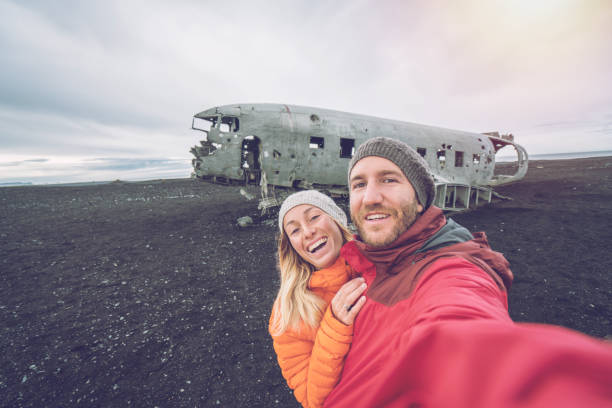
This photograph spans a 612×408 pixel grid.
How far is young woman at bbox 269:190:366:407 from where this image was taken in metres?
1.71

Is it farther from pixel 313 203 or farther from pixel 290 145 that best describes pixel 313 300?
pixel 290 145

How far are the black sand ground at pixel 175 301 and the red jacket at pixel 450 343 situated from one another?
283 centimetres

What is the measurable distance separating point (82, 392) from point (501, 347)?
5574 mm

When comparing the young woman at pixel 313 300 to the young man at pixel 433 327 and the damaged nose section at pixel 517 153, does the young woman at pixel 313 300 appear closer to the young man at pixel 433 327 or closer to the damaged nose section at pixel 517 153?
the young man at pixel 433 327

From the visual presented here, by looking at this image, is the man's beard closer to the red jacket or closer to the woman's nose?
the red jacket

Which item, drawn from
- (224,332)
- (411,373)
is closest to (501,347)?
(411,373)

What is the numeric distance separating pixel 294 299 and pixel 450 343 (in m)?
1.52

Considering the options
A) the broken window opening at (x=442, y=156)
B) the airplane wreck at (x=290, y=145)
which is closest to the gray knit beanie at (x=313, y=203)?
the airplane wreck at (x=290, y=145)

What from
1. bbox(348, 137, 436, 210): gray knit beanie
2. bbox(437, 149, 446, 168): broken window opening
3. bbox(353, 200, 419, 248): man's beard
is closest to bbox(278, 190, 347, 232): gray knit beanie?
bbox(353, 200, 419, 248): man's beard

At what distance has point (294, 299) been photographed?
6.93ft

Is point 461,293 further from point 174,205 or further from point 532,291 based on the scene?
point 174,205

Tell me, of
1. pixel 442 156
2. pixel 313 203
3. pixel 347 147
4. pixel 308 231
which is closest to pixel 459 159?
pixel 442 156

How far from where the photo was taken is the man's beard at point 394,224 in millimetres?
1881

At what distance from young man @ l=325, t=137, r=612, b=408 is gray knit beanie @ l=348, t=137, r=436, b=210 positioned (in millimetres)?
10
